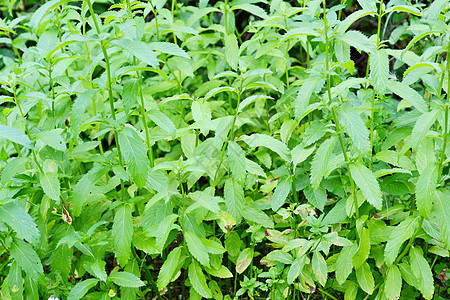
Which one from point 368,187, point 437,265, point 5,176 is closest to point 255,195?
point 368,187

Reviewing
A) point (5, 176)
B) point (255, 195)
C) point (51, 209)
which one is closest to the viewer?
point (5, 176)

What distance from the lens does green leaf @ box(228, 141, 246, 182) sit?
1975 millimetres

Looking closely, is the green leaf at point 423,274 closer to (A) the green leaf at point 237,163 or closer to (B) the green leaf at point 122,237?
(A) the green leaf at point 237,163

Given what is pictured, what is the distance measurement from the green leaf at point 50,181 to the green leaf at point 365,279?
1533mm

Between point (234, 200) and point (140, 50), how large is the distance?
87 centimetres

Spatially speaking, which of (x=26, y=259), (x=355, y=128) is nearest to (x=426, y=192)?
(x=355, y=128)

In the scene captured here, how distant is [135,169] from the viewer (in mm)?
1877

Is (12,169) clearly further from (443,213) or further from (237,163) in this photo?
(443,213)

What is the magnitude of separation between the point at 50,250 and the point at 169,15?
1615 millimetres

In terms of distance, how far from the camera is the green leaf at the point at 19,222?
1.91 metres

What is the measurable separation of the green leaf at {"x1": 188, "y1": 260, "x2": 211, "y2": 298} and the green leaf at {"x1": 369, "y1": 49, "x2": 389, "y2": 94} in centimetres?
122

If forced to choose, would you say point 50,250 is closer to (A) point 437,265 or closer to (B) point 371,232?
(B) point 371,232

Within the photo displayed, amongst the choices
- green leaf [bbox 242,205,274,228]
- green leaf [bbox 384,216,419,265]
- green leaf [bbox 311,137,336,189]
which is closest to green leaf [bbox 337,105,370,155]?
green leaf [bbox 311,137,336,189]

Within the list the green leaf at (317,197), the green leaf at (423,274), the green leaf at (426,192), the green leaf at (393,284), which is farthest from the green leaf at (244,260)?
the green leaf at (426,192)
